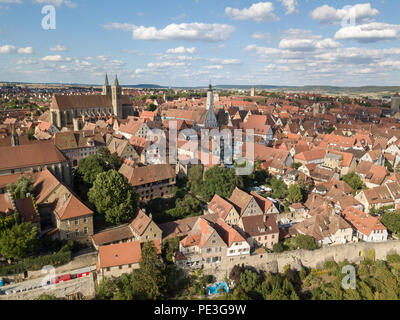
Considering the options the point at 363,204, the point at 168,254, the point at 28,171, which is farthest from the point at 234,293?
the point at 28,171

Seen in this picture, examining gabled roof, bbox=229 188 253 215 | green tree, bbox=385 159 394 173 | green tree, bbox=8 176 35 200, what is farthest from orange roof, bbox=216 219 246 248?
green tree, bbox=385 159 394 173

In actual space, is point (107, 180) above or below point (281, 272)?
above

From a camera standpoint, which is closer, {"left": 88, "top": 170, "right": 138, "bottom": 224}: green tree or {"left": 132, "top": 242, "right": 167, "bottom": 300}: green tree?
{"left": 132, "top": 242, "right": 167, "bottom": 300}: green tree

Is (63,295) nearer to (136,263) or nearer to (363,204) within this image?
(136,263)

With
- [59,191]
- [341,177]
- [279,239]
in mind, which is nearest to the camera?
[59,191]

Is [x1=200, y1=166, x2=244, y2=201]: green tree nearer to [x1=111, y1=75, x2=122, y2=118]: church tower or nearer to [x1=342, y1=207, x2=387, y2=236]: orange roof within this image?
[x1=342, y1=207, x2=387, y2=236]: orange roof
